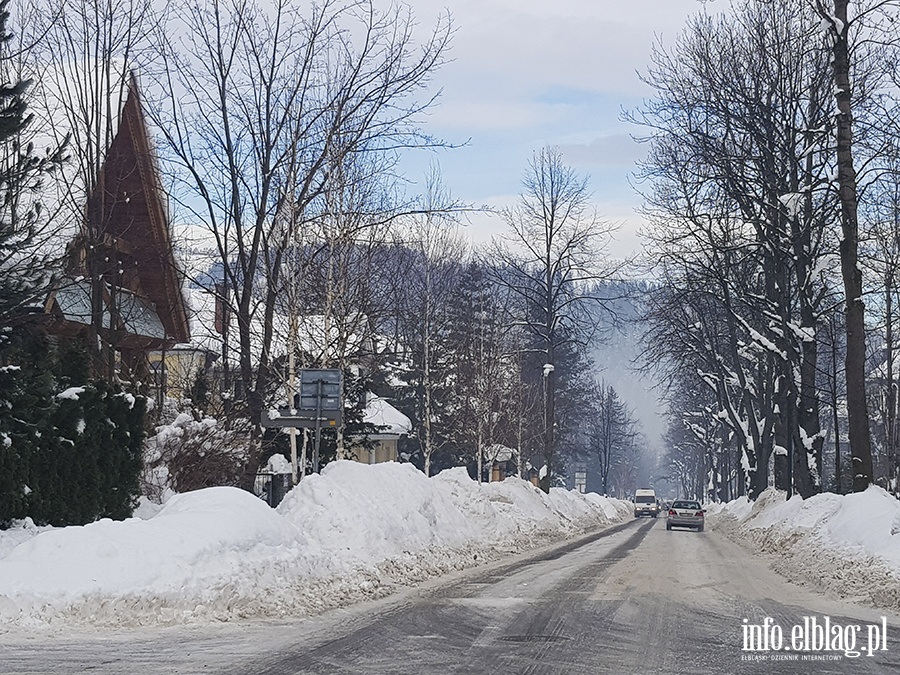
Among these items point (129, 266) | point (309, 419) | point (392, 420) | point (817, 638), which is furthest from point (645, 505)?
point (817, 638)

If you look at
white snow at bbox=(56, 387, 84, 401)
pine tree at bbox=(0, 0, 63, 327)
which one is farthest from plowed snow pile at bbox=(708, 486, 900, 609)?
pine tree at bbox=(0, 0, 63, 327)

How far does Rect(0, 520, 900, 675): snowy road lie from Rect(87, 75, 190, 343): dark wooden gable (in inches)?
570

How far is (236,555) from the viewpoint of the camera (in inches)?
479

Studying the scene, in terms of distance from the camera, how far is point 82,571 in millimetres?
10852

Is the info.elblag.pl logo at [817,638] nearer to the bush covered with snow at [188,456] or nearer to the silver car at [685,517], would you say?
the bush covered with snow at [188,456]

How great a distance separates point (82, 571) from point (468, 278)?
52548 mm

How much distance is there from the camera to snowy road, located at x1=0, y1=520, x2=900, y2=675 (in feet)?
28.0

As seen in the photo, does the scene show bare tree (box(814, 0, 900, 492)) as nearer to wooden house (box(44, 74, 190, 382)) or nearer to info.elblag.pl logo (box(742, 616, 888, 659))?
info.elblag.pl logo (box(742, 616, 888, 659))

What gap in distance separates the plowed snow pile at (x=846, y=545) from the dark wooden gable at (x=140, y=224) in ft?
49.5

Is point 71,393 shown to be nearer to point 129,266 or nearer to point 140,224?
point 129,266

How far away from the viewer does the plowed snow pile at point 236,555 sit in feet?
34.7

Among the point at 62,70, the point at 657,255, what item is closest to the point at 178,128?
the point at 62,70

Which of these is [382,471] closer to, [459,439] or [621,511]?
[459,439]

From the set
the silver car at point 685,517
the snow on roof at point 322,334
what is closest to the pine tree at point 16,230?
the snow on roof at point 322,334
